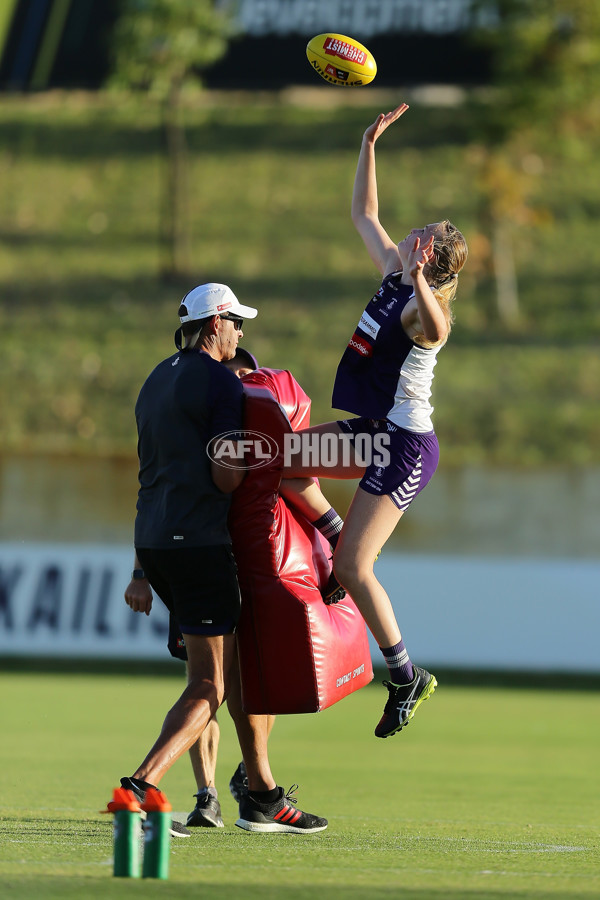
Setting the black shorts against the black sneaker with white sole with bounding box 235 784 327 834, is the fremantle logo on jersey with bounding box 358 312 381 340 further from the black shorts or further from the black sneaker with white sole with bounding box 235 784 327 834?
the black sneaker with white sole with bounding box 235 784 327 834

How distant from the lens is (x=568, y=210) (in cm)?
2575

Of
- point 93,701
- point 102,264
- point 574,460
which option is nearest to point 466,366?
point 574,460

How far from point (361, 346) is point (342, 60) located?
1.49m

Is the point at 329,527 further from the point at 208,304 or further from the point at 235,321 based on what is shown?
the point at 208,304

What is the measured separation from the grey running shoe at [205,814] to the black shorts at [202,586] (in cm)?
100

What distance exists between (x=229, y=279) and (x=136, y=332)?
2.36 meters

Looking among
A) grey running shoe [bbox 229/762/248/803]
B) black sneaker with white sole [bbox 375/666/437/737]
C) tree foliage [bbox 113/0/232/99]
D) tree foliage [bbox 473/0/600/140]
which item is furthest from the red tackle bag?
tree foliage [bbox 473/0/600/140]

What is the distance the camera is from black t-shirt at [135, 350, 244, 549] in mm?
5234

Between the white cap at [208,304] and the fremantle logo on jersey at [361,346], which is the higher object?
the white cap at [208,304]

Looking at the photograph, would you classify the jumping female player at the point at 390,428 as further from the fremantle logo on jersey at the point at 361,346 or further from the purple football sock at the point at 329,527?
the purple football sock at the point at 329,527

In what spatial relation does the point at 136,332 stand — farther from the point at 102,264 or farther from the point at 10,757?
the point at 10,757

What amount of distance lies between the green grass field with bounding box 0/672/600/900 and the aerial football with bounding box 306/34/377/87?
145 inches

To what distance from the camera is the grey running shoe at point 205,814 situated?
5.78 m

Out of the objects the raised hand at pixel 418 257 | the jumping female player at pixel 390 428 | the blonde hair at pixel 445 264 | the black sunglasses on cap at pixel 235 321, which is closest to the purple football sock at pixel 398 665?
the jumping female player at pixel 390 428
